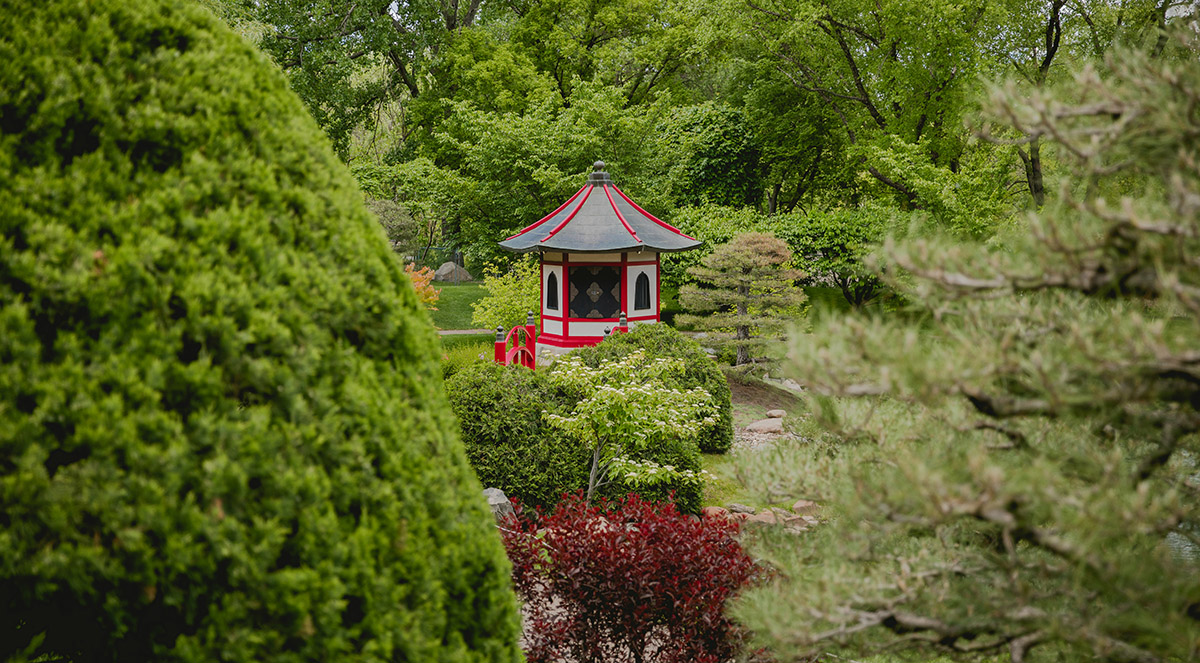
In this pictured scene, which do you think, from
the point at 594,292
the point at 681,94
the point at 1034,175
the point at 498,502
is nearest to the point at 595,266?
the point at 594,292

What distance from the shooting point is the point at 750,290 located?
1472 centimetres

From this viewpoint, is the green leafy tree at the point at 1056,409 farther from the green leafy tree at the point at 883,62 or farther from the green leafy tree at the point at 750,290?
the green leafy tree at the point at 883,62

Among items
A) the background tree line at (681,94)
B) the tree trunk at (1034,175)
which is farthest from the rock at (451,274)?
the tree trunk at (1034,175)

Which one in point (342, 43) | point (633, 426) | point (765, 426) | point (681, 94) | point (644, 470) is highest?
point (342, 43)

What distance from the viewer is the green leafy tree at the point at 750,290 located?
14234 millimetres

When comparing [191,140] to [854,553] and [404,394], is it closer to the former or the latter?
[404,394]

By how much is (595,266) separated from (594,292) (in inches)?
18.2

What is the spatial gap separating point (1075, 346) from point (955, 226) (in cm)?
1477

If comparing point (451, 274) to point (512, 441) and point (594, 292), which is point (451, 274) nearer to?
point (594, 292)

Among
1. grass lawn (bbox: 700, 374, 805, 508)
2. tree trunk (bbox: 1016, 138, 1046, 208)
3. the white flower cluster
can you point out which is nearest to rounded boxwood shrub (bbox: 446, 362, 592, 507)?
the white flower cluster

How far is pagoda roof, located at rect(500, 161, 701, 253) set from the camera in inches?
506

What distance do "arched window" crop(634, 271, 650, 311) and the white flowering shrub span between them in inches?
215

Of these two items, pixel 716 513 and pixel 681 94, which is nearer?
pixel 716 513

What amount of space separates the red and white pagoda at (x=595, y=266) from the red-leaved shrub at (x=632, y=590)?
28.6 feet
